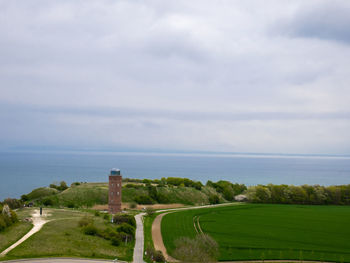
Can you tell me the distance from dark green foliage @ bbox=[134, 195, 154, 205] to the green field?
503 inches

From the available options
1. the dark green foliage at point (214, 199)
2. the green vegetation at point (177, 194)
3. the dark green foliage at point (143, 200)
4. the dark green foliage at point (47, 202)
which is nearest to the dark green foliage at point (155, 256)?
the green vegetation at point (177, 194)

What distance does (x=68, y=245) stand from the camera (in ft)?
102

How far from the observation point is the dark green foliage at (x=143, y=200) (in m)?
69.8

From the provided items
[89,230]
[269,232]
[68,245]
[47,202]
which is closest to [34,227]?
[89,230]

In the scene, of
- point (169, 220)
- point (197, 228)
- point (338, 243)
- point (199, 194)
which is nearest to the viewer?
point (338, 243)

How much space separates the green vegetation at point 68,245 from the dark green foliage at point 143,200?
100.0 feet

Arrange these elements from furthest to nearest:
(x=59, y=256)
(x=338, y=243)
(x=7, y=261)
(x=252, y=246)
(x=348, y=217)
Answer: (x=348, y=217), (x=338, y=243), (x=252, y=246), (x=59, y=256), (x=7, y=261)

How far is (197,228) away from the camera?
4525 centimetres

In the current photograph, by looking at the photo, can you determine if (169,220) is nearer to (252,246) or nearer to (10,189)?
(252,246)

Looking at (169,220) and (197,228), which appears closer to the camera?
(197,228)

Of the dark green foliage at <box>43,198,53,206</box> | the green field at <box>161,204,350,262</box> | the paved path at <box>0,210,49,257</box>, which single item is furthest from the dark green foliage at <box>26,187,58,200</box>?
the green field at <box>161,204,350,262</box>

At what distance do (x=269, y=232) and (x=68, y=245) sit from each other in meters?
26.8

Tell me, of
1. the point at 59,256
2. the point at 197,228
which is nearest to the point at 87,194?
the point at 197,228

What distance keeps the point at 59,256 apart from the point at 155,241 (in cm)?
1262
